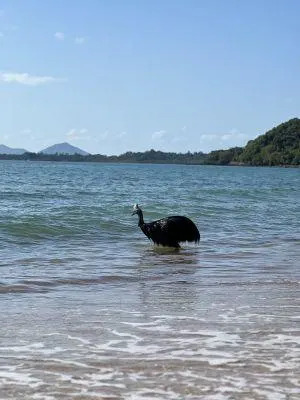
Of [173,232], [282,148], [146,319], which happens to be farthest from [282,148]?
[146,319]

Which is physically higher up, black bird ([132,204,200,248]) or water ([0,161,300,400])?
black bird ([132,204,200,248])

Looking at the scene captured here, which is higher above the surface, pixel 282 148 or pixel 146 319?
pixel 282 148

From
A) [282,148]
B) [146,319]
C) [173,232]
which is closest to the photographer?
[146,319]

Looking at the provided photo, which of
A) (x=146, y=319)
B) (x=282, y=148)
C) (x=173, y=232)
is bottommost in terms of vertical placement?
(x=146, y=319)

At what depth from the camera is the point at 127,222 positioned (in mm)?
21219

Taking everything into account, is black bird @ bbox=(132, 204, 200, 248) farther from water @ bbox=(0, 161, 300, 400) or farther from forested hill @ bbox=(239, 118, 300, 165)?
forested hill @ bbox=(239, 118, 300, 165)

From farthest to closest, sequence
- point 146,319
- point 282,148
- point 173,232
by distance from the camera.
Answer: point 282,148 → point 173,232 → point 146,319

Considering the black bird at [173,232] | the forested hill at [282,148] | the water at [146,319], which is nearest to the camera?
the water at [146,319]

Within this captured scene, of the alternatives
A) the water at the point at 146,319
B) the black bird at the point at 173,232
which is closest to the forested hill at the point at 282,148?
the black bird at the point at 173,232

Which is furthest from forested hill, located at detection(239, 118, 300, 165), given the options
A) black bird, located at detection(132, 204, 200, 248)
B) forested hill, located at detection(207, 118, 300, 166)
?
black bird, located at detection(132, 204, 200, 248)

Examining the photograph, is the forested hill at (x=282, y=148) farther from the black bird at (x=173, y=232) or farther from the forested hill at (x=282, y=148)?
the black bird at (x=173, y=232)

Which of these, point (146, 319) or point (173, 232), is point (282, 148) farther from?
point (146, 319)

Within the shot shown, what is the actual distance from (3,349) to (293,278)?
19.7 feet

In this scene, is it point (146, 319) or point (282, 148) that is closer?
point (146, 319)
